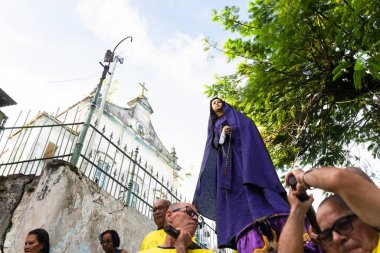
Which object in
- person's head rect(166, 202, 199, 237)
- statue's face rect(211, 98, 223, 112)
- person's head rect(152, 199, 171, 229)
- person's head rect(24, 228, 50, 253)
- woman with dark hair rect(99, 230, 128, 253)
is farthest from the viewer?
person's head rect(152, 199, 171, 229)

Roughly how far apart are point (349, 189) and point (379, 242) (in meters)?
0.46

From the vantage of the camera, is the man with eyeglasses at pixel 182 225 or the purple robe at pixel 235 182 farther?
the man with eyeglasses at pixel 182 225

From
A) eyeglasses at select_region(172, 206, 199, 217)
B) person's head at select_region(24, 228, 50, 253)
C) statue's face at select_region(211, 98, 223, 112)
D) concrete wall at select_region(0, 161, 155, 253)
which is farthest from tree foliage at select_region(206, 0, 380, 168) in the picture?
person's head at select_region(24, 228, 50, 253)

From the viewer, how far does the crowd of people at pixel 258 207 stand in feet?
3.59

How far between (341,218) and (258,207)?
1.09 m

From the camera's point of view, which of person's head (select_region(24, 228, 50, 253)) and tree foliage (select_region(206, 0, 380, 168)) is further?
tree foliage (select_region(206, 0, 380, 168))

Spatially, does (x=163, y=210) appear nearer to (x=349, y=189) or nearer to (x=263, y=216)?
(x=263, y=216)

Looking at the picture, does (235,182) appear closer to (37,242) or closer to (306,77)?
(37,242)

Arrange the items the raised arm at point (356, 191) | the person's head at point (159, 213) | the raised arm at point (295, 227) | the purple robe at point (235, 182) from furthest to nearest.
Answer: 1. the person's head at point (159, 213)
2. the purple robe at point (235, 182)
3. the raised arm at point (295, 227)
4. the raised arm at point (356, 191)

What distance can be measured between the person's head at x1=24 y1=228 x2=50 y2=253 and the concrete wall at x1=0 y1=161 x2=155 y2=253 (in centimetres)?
44

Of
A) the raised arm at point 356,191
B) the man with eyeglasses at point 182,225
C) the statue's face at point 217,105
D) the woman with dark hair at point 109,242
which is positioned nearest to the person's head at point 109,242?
the woman with dark hair at point 109,242

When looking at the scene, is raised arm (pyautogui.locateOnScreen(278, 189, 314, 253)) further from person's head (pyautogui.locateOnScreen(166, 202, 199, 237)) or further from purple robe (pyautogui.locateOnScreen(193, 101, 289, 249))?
person's head (pyautogui.locateOnScreen(166, 202, 199, 237))

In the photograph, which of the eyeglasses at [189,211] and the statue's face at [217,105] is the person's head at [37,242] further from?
the statue's face at [217,105]

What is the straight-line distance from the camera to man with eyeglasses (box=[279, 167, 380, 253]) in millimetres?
1022
